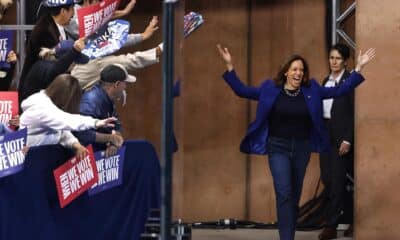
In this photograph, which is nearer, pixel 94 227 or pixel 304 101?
pixel 94 227

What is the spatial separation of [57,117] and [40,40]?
1519 mm

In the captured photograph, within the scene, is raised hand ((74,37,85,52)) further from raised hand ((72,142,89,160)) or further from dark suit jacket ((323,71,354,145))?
dark suit jacket ((323,71,354,145))

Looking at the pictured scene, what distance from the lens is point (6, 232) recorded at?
8.32 meters

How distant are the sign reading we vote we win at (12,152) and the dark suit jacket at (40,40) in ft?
5.09

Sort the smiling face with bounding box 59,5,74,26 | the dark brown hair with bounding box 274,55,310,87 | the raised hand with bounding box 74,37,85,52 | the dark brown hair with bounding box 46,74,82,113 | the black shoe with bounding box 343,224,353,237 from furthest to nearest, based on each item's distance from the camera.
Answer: the black shoe with bounding box 343,224,353,237 → the dark brown hair with bounding box 274,55,310,87 → the smiling face with bounding box 59,5,74,26 → the raised hand with bounding box 74,37,85,52 → the dark brown hair with bounding box 46,74,82,113

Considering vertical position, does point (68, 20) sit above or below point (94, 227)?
above

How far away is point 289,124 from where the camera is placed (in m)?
10.1

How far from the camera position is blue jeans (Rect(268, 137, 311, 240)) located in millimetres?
10109

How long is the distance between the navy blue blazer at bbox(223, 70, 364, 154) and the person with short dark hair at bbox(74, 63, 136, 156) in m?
1.41

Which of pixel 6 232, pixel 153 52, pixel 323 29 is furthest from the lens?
pixel 323 29

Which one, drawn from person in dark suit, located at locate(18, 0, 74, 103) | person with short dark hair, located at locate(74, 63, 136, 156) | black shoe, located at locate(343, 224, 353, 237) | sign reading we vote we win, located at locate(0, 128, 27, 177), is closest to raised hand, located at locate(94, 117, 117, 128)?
person with short dark hair, located at locate(74, 63, 136, 156)

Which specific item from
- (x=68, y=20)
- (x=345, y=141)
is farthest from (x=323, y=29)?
(x=68, y=20)

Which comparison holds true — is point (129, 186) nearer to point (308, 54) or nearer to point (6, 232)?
point (6, 232)

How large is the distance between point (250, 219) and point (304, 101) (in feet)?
8.53
